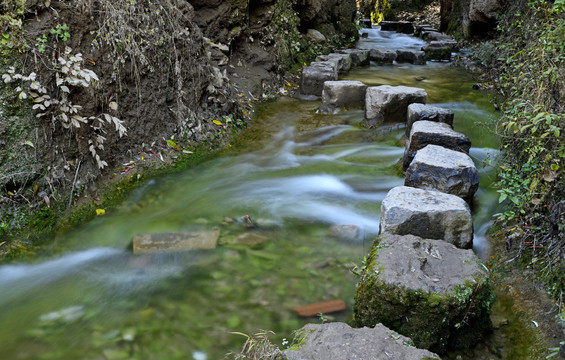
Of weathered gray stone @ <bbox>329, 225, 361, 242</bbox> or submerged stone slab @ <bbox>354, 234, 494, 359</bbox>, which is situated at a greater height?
submerged stone slab @ <bbox>354, 234, 494, 359</bbox>

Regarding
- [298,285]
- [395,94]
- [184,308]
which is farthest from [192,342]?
[395,94]

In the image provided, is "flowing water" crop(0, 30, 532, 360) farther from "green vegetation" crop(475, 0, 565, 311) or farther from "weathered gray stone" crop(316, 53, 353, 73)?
"weathered gray stone" crop(316, 53, 353, 73)

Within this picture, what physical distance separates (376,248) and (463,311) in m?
0.62

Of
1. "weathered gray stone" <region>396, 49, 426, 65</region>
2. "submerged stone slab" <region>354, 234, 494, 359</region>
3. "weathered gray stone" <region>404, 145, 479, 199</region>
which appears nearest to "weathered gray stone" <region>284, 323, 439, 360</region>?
"submerged stone slab" <region>354, 234, 494, 359</region>

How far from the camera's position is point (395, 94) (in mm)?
6160

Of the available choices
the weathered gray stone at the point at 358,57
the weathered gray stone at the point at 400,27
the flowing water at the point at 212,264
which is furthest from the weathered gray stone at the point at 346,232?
the weathered gray stone at the point at 400,27

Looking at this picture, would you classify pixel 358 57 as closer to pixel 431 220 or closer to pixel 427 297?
pixel 431 220

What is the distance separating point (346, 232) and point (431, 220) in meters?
0.86

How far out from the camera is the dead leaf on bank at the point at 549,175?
9.57 ft

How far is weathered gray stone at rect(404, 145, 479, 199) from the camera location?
12.5ft

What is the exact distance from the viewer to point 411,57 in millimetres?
10805

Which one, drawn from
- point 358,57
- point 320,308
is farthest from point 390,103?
point 358,57

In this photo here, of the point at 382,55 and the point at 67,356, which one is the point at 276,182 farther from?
the point at 382,55

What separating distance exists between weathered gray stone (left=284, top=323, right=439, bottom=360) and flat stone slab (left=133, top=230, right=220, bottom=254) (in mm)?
1638
